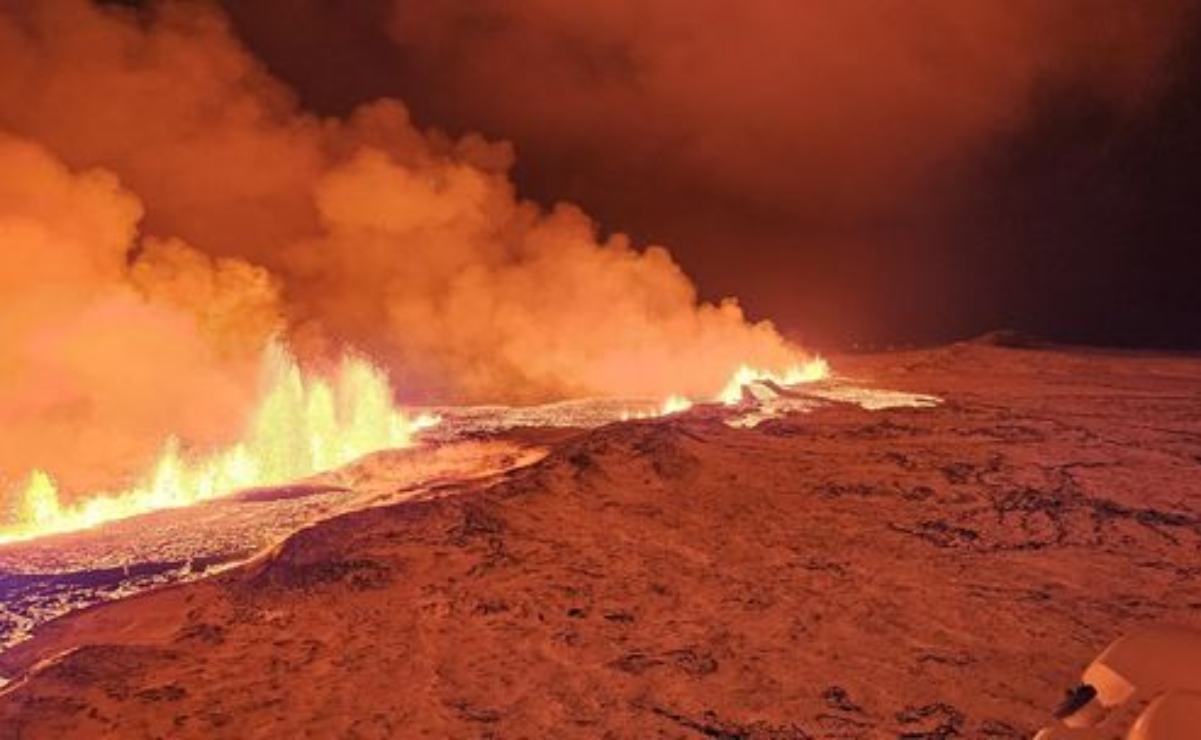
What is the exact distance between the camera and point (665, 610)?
9.65m

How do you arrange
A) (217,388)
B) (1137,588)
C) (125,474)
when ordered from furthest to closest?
1. (217,388)
2. (125,474)
3. (1137,588)

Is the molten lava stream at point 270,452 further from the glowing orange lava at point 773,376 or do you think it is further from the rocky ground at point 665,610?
the glowing orange lava at point 773,376

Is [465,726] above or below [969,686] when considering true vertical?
above

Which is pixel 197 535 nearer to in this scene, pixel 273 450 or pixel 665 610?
pixel 273 450

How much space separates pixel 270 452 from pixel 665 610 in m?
14.7

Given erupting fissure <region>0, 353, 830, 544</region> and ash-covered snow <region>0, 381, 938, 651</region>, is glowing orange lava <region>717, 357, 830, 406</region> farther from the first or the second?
ash-covered snow <region>0, 381, 938, 651</region>

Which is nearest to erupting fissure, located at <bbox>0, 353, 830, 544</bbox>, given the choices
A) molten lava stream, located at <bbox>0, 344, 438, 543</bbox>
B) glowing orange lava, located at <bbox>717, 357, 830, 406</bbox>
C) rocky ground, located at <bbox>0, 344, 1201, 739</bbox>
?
molten lava stream, located at <bbox>0, 344, 438, 543</bbox>

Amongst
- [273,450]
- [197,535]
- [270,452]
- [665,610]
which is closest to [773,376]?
[273,450]

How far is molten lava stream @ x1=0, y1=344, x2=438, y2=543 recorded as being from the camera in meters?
17.0

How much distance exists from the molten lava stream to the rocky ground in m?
5.89

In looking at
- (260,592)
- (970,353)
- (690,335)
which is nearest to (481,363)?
(690,335)

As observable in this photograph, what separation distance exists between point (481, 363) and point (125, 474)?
60.0 ft

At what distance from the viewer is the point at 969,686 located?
749 cm

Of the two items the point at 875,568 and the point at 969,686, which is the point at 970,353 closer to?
the point at 875,568
